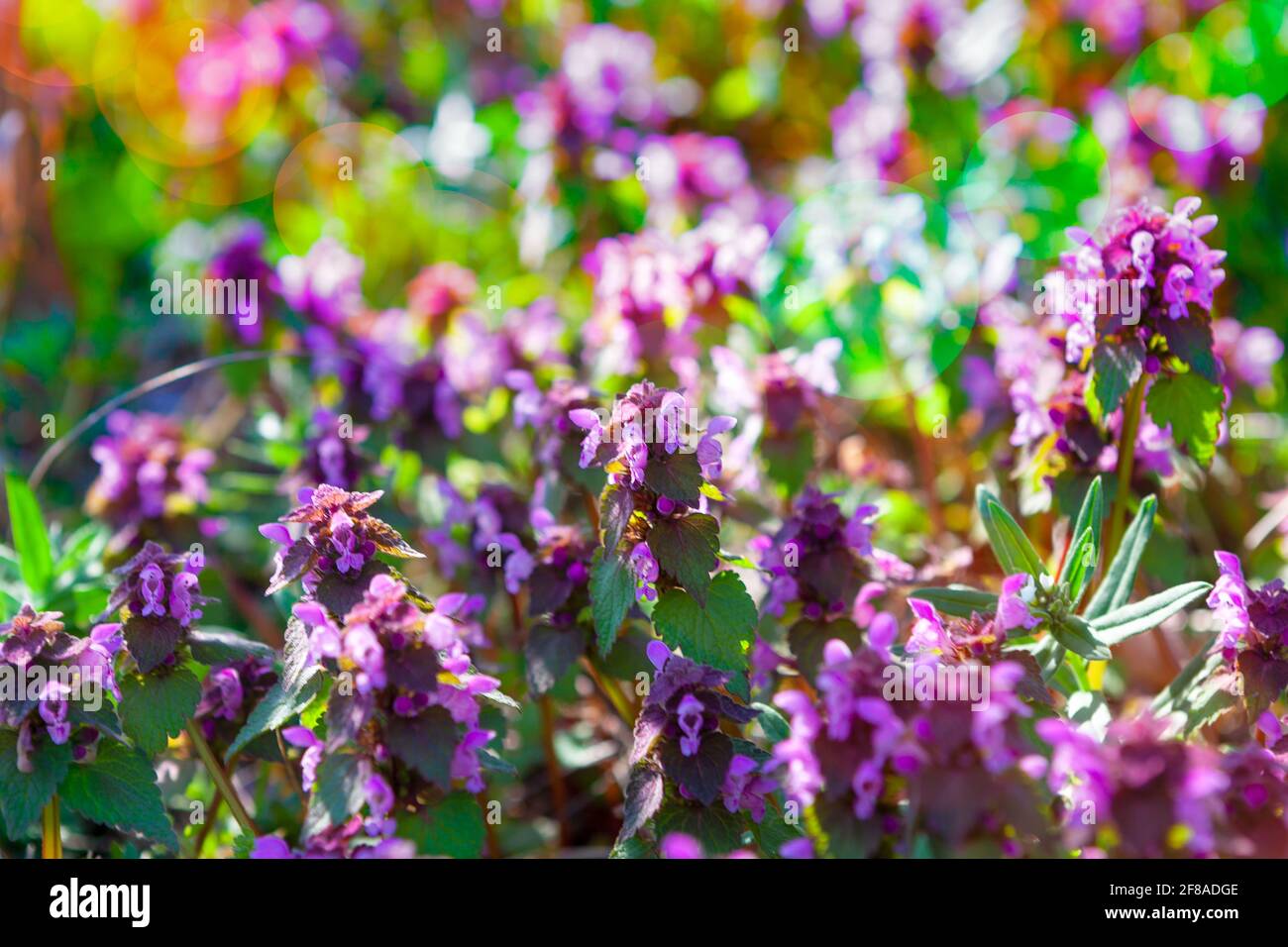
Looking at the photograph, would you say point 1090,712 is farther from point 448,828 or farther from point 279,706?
point 279,706

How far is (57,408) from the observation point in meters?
4.32

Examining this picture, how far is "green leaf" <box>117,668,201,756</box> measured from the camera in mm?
2012

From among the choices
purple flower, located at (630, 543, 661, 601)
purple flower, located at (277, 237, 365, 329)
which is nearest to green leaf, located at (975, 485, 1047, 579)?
purple flower, located at (630, 543, 661, 601)

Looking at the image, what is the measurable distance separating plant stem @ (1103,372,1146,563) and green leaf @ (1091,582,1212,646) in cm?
38

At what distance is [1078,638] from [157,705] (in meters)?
1.70

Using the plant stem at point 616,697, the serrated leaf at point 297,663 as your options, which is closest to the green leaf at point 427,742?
the serrated leaf at point 297,663

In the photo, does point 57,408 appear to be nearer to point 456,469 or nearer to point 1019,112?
point 456,469

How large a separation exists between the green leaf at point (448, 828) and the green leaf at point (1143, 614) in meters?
1.16

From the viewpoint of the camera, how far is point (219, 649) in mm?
2154

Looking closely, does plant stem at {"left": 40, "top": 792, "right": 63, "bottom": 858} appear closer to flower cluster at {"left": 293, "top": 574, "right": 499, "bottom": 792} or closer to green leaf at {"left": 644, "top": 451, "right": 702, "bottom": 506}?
flower cluster at {"left": 293, "top": 574, "right": 499, "bottom": 792}

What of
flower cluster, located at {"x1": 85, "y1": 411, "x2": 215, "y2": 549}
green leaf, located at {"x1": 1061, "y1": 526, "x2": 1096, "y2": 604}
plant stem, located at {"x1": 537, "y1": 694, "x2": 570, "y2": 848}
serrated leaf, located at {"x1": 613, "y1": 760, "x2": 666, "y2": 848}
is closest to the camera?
serrated leaf, located at {"x1": 613, "y1": 760, "x2": 666, "y2": 848}

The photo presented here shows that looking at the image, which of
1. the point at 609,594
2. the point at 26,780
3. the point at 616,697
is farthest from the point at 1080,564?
the point at 26,780

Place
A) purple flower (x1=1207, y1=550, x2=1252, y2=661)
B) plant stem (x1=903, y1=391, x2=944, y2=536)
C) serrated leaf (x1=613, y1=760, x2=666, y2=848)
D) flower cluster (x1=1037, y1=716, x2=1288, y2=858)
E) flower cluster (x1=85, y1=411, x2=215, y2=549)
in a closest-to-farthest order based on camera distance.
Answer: flower cluster (x1=1037, y1=716, x2=1288, y2=858) < serrated leaf (x1=613, y1=760, x2=666, y2=848) < purple flower (x1=1207, y1=550, x2=1252, y2=661) < flower cluster (x1=85, y1=411, x2=215, y2=549) < plant stem (x1=903, y1=391, x2=944, y2=536)

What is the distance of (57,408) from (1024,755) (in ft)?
12.9
